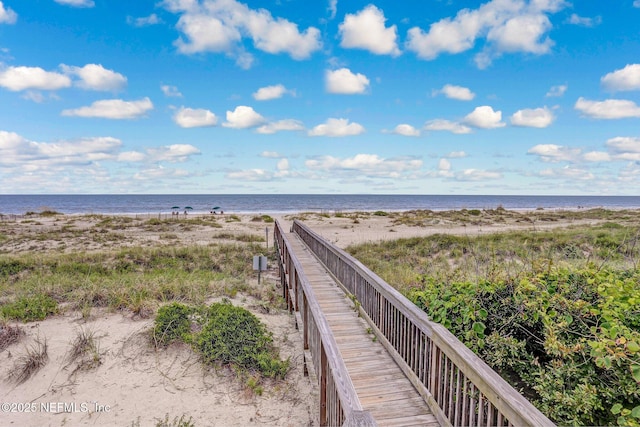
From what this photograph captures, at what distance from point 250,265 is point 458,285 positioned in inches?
454

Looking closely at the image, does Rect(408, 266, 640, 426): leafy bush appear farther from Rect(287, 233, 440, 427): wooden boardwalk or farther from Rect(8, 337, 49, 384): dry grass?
Rect(8, 337, 49, 384): dry grass

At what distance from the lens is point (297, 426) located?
5.38 meters

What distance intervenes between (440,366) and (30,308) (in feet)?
31.4

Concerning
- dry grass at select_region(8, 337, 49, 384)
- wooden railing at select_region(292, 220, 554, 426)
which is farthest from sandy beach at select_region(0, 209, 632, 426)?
wooden railing at select_region(292, 220, 554, 426)

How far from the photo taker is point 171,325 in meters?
7.70

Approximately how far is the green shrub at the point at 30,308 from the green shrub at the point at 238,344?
4269 mm

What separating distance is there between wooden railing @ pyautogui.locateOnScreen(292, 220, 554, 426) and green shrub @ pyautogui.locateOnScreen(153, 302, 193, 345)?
3.74 metres

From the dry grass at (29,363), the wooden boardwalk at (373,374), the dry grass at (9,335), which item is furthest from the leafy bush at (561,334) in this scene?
the dry grass at (9,335)

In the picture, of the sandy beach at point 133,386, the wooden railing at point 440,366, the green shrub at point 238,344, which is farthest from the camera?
the green shrub at point 238,344

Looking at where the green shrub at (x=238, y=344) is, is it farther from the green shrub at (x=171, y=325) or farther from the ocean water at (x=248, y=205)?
the ocean water at (x=248, y=205)

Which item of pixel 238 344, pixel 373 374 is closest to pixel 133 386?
pixel 238 344

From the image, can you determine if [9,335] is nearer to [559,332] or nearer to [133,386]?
[133,386]

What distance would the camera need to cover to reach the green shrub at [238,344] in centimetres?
667

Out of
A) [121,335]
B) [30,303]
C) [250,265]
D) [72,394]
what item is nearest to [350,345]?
[72,394]
